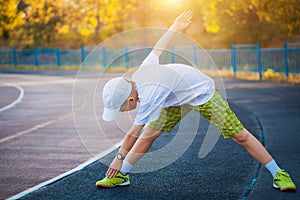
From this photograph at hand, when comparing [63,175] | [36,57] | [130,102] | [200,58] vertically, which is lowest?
[36,57]

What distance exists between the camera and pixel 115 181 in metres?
5.16

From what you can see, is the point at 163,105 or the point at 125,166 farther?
the point at 125,166

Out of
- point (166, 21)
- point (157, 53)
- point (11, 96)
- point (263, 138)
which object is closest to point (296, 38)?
point (166, 21)

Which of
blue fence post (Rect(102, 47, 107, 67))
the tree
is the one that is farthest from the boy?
blue fence post (Rect(102, 47, 107, 67))

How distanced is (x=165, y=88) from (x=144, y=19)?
38.9 m

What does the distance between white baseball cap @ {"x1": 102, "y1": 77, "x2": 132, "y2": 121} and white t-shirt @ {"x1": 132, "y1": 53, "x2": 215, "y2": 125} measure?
0.10 meters

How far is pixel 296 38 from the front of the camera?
3444cm

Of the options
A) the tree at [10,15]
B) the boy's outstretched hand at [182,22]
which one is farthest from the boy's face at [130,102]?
the tree at [10,15]

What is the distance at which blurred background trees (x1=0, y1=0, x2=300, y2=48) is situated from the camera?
17.2 meters

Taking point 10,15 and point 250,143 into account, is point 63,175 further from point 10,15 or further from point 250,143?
point 10,15

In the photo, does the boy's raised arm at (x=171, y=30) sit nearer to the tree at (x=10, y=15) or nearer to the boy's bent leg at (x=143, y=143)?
the boy's bent leg at (x=143, y=143)

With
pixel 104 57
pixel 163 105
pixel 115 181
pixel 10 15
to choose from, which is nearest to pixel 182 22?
pixel 163 105

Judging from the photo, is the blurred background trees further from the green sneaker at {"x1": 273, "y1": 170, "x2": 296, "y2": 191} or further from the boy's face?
the green sneaker at {"x1": 273, "y1": 170, "x2": 296, "y2": 191}

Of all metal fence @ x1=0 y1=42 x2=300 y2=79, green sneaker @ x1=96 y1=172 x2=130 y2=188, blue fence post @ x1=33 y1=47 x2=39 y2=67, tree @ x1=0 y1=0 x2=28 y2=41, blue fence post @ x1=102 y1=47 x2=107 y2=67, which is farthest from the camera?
blue fence post @ x1=33 y1=47 x2=39 y2=67
